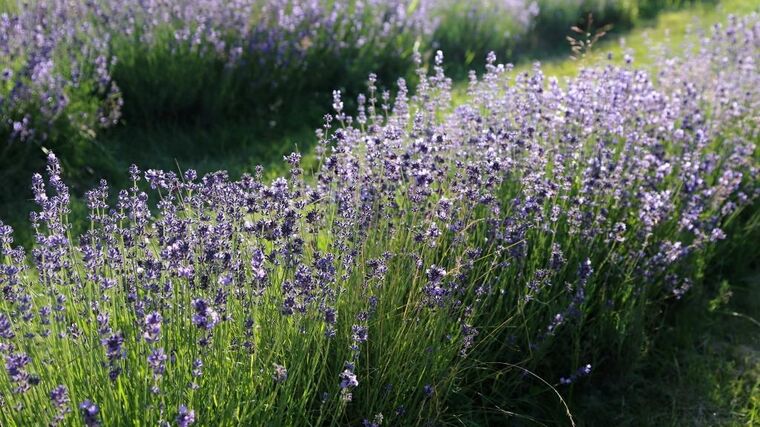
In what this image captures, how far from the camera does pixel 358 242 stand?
3141mm

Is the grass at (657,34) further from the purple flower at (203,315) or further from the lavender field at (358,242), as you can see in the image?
the purple flower at (203,315)

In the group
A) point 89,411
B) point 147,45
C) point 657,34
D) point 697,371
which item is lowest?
point 697,371

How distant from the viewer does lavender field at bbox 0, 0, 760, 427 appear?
2455 mm

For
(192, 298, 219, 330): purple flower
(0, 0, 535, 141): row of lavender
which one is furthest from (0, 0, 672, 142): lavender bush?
(192, 298, 219, 330): purple flower

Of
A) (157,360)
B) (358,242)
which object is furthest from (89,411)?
(358,242)

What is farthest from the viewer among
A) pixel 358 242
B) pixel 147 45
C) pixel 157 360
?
pixel 147 45

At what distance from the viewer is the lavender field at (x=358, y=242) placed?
8.05 feet

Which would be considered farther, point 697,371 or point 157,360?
point 697,371

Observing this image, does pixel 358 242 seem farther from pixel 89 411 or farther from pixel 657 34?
pixel 657 34

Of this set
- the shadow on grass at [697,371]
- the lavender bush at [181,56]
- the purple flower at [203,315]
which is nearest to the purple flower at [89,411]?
the purple flower at [203,315]

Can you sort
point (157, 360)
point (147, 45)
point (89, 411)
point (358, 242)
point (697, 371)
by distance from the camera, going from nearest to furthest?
point (89, 411) → point (157, 360) → point (358, 242) → point (697, 371) → point (147, 45)

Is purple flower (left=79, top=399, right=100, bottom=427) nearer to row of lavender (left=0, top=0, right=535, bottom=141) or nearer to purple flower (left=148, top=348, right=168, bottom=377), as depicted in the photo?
purple flower (left=148, top=348, right=168, bottom=377)

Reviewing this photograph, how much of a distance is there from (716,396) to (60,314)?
2917mm

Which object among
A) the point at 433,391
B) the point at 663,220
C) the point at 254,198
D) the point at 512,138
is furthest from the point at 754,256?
the point at 254,198
